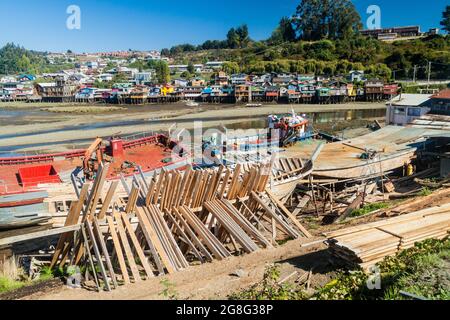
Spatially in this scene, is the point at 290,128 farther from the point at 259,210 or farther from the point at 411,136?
the point at 259,210

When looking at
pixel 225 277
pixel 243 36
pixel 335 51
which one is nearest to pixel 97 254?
pixel 225 277

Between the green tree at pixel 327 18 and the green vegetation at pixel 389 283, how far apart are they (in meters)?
123

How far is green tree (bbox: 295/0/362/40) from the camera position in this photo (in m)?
122

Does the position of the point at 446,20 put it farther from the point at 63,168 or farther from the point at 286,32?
the point at 63,168

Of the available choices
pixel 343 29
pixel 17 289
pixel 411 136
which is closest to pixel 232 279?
pixel 17 289

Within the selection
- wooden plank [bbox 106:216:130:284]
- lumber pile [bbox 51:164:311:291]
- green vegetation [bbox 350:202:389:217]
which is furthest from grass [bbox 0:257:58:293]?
green vegetation [bbox 350:202:389:217]

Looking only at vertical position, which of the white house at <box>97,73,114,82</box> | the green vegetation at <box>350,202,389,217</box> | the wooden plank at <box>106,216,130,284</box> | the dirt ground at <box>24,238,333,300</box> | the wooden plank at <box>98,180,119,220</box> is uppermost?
the white house at <box>97,73,114,82</box>

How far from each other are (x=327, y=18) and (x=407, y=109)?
104 meters

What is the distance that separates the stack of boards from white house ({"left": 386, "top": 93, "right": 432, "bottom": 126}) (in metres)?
23.7

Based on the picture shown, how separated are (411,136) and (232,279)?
66.3 feet

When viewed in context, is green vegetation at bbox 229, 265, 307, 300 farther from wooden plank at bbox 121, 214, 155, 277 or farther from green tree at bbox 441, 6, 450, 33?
green tree at bbox 441, 6, 450, 33

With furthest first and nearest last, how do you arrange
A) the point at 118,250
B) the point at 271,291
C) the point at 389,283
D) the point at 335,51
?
the point at 335,51 < the point at 118,250 < the point at 271,291 < the point at 389,283

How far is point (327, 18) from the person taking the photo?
126 metres

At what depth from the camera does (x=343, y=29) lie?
122 metres
